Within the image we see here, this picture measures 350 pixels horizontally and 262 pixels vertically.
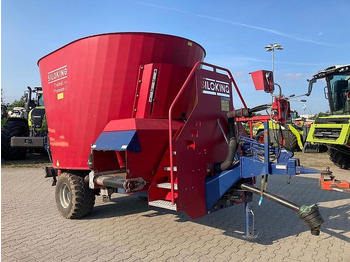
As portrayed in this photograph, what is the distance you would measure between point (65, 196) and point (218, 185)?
112 inches

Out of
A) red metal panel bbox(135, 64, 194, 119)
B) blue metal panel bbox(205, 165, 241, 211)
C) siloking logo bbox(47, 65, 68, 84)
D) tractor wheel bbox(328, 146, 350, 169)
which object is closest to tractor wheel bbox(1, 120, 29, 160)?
siloking logo bbox(47, 65, 68, 84)

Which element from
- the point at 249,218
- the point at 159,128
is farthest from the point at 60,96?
the point at 249,218

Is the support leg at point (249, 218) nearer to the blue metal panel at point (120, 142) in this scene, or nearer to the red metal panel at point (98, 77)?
the blue metal panel at point (120, 142)

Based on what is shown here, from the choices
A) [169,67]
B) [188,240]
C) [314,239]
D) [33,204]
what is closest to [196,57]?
[169,67]

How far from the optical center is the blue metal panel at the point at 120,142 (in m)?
3.82

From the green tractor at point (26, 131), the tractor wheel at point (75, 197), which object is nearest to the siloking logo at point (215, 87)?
the tractor wheel at point (75, 197)

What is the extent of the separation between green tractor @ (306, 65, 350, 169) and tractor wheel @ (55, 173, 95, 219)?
23.4ft

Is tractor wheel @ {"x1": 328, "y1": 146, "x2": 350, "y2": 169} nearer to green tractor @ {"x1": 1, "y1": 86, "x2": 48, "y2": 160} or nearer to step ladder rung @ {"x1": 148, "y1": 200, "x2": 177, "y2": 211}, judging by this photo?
step ladder rung @ {"x1": 148, "y1": 200, "x2": 177, "y2": 211}

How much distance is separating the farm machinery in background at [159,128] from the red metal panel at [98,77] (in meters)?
0.01

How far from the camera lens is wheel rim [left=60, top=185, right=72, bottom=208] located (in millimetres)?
5317

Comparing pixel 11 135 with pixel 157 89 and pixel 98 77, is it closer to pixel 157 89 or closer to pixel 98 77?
pixel 98 77

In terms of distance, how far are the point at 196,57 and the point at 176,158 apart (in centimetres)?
201

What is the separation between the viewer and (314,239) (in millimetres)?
4172

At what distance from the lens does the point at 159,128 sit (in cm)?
416
